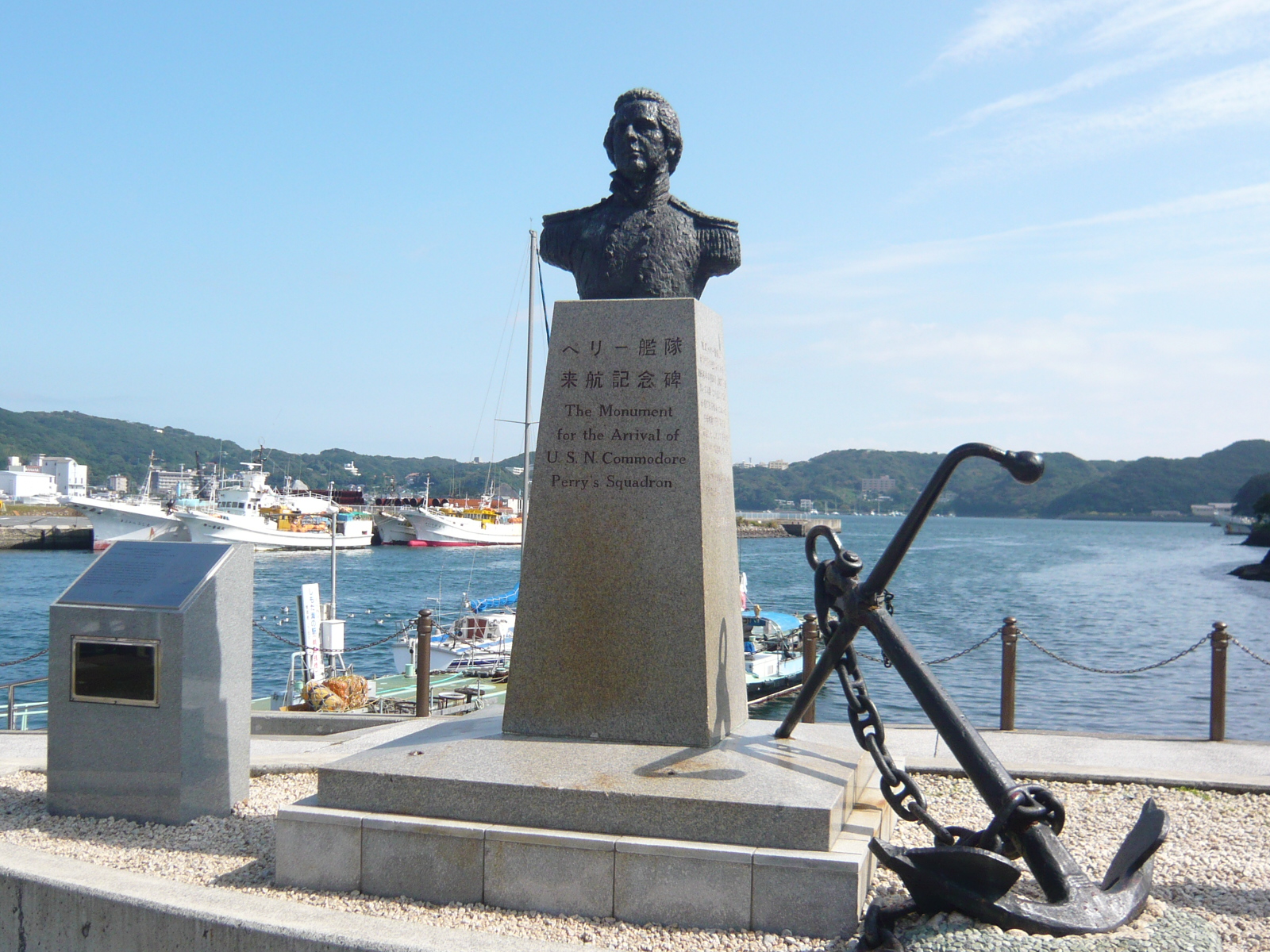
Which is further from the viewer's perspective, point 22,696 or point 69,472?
point 69,472

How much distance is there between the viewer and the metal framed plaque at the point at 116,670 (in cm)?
528

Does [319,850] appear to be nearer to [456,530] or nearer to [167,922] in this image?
[167,922]

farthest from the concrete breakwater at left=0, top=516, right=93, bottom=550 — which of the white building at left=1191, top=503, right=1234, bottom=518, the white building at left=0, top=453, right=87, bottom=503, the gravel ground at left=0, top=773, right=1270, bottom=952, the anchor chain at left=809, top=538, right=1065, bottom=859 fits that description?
the white building at left=1191, top=503, right=1234, bottom=518

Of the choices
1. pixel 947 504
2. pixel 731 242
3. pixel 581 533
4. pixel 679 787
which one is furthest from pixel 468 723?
pixel 947 504

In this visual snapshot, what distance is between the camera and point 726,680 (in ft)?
17.4

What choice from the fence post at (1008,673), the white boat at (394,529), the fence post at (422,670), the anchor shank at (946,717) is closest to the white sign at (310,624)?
the fence post at (422,670)

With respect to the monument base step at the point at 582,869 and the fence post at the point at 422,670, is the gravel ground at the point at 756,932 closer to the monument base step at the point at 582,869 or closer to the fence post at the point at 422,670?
the monument base step at the point at 582,869

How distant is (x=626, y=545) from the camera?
17.1 ft

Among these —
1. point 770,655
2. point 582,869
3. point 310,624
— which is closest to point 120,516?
point 310,624

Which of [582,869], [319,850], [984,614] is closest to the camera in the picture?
[582,869]

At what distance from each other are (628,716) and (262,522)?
204 ft

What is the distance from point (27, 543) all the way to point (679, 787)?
79238 millimetres

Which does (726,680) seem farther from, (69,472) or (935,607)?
(69,472)

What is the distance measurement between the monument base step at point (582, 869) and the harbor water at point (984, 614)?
1.29 metres
